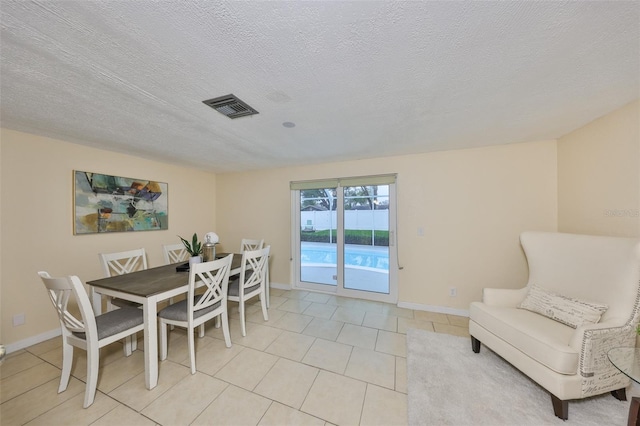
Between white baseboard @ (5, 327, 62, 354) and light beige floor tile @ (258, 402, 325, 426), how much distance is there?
2760 mm

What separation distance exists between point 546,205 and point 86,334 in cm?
462

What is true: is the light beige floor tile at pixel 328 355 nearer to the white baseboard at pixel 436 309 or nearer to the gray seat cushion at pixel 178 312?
the gray seat cushion at pixel 178 312

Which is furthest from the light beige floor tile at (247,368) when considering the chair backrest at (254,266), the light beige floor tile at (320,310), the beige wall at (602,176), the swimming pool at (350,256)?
the beige wall at (602,176)

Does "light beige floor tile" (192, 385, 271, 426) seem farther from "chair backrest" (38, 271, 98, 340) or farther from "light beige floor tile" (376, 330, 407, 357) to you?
"light beige floor tile" (376, 330, 407, 357)

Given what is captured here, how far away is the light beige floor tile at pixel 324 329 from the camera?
2.41 m

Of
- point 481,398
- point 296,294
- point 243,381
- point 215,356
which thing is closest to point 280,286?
point 296,294

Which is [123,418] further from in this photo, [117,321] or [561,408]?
[561,408]

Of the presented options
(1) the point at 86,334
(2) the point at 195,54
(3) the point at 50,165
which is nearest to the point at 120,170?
(3) the point at 50,165

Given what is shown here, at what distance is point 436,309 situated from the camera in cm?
300

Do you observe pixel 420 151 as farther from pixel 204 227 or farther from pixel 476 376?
pixel 204 227

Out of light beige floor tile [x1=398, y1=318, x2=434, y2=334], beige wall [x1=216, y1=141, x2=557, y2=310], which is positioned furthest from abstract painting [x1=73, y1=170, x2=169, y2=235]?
light beige floor tile [x1=398, y1=318, x2=434, y2=334]

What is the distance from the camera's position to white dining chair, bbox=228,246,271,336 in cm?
242

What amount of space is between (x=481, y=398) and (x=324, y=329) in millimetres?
1492

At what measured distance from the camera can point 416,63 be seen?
49.4 inches
